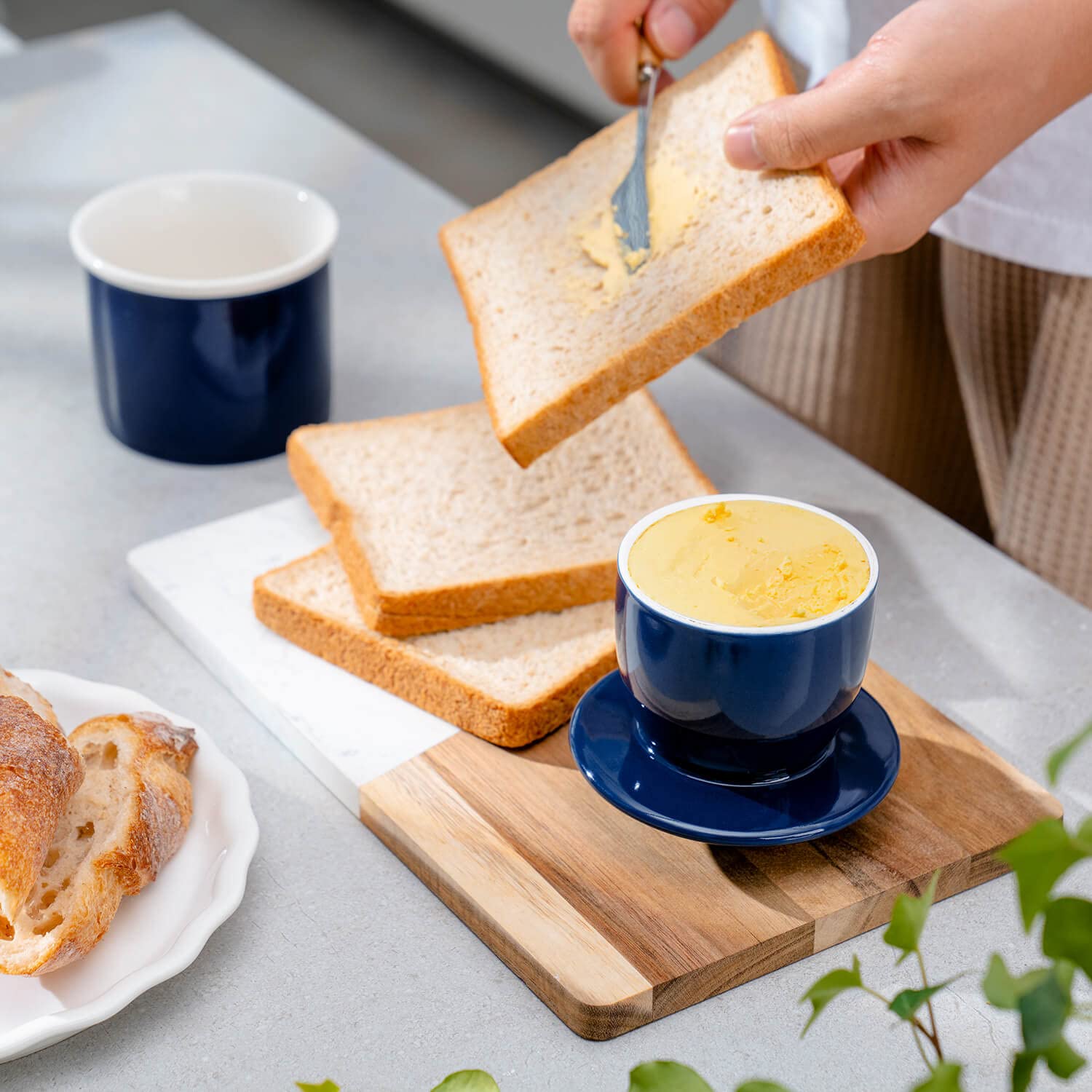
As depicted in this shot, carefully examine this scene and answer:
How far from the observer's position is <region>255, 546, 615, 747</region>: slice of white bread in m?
0.93

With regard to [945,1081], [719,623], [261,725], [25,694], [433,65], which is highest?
[945,1081]

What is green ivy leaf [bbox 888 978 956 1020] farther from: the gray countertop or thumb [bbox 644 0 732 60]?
thumb [bbox 644 0 732 60]

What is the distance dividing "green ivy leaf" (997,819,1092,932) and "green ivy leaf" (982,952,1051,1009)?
1.3 inches

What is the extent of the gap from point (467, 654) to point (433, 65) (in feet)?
12.7

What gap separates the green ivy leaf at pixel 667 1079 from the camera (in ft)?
1.54

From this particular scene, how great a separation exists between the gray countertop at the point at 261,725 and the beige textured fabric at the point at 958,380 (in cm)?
31

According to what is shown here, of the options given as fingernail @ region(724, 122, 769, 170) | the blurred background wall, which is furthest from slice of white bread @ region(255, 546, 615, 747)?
the blurred background wall

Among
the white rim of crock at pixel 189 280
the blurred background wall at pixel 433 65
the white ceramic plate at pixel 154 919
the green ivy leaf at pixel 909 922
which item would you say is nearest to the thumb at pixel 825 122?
the white rim of crock at pixel 189 280

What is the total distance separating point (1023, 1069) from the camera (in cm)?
39

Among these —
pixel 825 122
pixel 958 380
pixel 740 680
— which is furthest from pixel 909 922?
pixel 958 380

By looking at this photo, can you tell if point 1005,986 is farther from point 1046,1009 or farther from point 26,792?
point 26,792

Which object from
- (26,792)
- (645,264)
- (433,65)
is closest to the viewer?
(26,792)

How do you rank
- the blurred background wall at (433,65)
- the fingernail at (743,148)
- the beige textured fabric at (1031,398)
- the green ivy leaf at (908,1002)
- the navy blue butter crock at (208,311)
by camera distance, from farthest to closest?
the blurred background wall at (433,65) → the beige textured fabric at (1031,398) → the navy blue butter crock at (208,311) → the fingernail at (743,148) → the green ivy leaf at (908,1002)

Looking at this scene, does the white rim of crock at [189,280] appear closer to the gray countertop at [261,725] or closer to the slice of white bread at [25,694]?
the gray countertop at [261,725]
